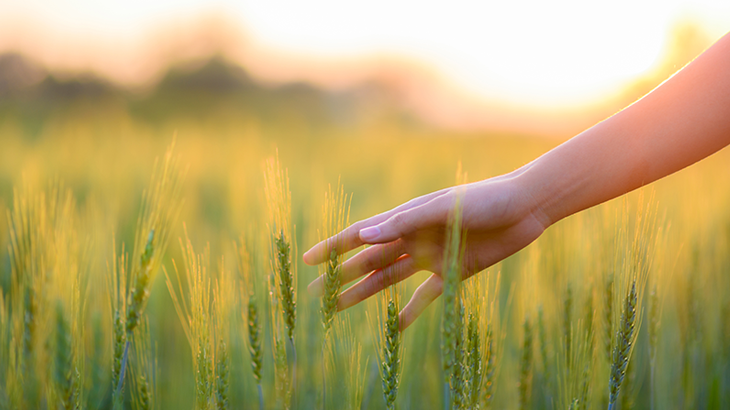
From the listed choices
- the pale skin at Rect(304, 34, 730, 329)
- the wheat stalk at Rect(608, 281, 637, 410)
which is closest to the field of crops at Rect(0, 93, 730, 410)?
the wheat stalk at Rect(608, 281, 637, 410)

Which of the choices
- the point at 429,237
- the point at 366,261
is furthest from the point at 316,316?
the point at 429,237

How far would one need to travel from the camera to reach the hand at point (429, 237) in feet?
3.87

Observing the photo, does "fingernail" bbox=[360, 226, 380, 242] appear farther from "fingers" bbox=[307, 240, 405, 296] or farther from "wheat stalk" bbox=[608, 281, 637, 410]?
"wheat stalk" bbox=[608, 281, 637, 410]

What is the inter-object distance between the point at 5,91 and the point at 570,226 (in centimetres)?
918

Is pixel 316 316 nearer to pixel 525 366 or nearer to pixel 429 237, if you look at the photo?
pixel 429 237

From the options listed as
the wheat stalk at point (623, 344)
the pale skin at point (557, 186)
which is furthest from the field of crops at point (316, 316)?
the pale skin at point (557, 186)

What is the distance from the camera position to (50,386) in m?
1.07

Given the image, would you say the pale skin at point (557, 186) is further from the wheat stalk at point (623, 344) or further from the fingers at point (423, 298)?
the wheat stalk at point (623, 344)

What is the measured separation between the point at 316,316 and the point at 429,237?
0.78 m

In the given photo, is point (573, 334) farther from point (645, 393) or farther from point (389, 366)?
point (645, 393)

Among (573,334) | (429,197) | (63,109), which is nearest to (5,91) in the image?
(63,109)

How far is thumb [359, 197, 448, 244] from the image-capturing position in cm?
117

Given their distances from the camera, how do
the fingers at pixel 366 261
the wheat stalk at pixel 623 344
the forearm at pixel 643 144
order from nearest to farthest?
1. the wheat stalk at pixel 623 344
2. the forearm at pixel 643 144
3. the fingers at pixel 366 261

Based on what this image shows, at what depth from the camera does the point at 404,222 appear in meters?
1.19
